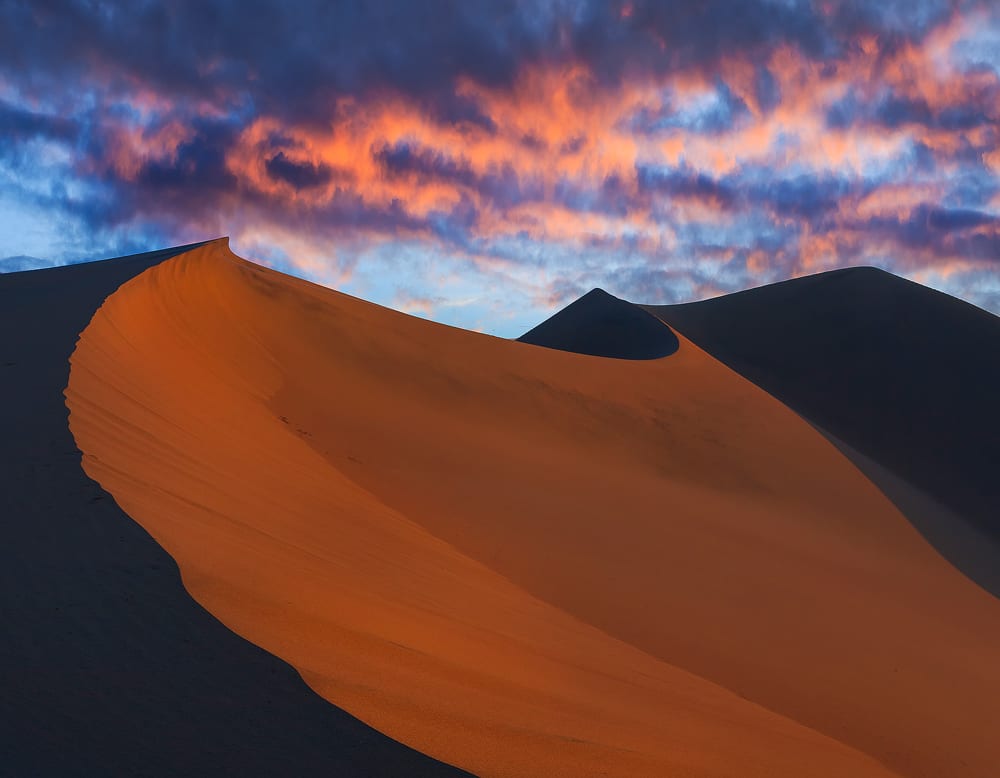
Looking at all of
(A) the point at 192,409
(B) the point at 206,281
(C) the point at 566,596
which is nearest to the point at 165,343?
(A) the point at 192,409

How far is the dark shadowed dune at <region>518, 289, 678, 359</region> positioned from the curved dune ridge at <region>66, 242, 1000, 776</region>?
26.1 feet

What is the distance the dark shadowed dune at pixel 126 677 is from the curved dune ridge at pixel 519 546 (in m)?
0.17

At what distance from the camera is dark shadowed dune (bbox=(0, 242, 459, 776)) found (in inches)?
111

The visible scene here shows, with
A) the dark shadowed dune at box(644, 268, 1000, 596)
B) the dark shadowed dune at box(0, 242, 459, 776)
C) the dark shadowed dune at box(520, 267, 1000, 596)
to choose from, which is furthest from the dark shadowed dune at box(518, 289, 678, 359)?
the dark shadowed dune at box(0, 242, 459, 776)

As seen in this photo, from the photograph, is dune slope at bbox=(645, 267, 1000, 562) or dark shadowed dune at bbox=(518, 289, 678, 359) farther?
dark shadowed dune at bbox=(518, 289, 678, 359)

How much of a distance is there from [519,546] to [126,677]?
5866mm

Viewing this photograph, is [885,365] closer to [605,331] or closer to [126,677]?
[605,331]

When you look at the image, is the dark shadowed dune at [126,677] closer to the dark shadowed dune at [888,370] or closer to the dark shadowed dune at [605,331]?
the dark shadowed dune at [888,370]

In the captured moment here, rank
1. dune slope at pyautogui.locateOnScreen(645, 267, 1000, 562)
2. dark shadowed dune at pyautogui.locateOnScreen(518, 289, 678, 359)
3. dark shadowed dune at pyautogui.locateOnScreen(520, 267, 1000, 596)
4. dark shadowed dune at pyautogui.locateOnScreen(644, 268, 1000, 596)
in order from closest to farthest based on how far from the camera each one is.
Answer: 1. dark shadowed dune at pyautogui.locateOnScreen(520, 267, 1000, 596)
2. dark shadowed dune at pyautogui.locateOnScreen(644, 268, 1000, 596)
3. dune slope at pyautogui.locateOnScreen(645, 267, 1000, 562)
4. dark shadowed dune at pyautogui.locateOnScreen(518, 289, 678, 359)

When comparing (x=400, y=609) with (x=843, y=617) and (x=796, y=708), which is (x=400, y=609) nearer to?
(x=796, y=708)

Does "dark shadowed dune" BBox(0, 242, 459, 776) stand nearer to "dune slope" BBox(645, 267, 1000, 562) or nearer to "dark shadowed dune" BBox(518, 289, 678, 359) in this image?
"dune slope" BBox(645, 267, 1000, 562)

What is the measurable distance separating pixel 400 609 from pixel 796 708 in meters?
3.76

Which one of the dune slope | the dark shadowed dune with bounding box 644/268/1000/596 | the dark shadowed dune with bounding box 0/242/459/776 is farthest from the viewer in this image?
the dune slope

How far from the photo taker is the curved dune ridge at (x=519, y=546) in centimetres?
409
